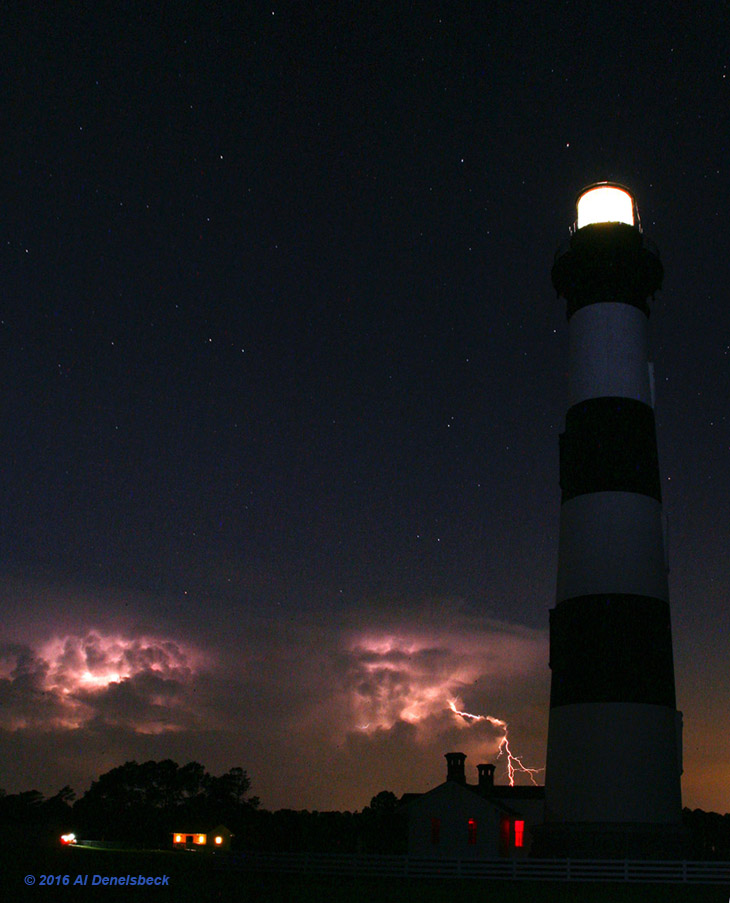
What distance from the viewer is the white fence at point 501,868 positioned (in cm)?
2264

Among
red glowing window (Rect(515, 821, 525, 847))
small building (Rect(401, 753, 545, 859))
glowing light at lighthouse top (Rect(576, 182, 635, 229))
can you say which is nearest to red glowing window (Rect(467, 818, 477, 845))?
small building (Rect(401, 753, 545, 859))

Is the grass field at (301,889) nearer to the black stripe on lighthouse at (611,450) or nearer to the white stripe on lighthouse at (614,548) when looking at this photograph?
the white stripe on lighthouse at (614,548)

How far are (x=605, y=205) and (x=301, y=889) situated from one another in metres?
24.2

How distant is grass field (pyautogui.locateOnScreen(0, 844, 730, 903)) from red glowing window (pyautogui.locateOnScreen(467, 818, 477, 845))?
10.2 meters

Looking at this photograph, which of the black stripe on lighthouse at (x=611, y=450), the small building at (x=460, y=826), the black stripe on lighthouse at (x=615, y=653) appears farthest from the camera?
the small building at (x=460, y=826)

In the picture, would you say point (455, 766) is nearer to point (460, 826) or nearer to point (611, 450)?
point (460, 826)

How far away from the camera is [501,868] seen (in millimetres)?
25250

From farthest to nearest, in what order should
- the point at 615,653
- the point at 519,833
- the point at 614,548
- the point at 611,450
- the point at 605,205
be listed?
the point at 519,833 → the point at 605,205 → the point at 611,450 → the point at 614,548 → the point at 615,653

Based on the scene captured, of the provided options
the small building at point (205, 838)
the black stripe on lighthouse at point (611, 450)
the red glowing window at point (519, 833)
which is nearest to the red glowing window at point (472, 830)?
the red glowing window at point (519, 833)

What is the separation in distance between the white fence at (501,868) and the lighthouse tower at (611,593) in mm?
445

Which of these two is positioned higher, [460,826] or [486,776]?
[486,776]

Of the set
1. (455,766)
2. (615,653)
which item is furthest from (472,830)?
(615,653)

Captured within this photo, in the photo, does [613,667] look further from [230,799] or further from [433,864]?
[230,799]

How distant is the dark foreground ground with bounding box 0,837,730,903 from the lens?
18500 mm
